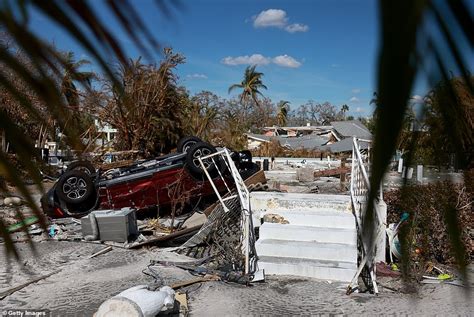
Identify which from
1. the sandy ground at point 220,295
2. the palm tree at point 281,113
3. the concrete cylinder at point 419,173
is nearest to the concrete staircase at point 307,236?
the sandy ground at point 220,295

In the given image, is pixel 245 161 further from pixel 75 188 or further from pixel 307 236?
pixel 307 236

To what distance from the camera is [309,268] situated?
24.1 ft

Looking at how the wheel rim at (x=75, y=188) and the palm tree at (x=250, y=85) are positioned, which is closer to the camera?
the wheel rim at (x=75, y=188)

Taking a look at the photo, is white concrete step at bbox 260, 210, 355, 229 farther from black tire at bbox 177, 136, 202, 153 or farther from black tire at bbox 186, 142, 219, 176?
black tire at bbox 177, 136, 202, 153

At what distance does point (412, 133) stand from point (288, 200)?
845 cm

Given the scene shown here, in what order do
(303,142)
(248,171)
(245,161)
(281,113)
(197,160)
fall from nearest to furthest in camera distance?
(197,160) → (248,171) → (245,161) → (303,142) → (281,113)

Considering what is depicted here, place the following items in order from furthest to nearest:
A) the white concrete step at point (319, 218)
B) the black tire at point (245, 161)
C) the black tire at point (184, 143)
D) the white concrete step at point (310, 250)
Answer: the black tire at point (245, 161)
the black tire at point (184, 143)
the white concrete step at point (319, 218)
the white concrete step at point (310, 250)

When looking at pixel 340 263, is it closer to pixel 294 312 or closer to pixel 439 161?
pixel 294 312

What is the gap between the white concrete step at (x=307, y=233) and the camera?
7992 millimetres

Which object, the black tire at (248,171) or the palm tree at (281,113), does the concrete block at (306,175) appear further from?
the palm tree at (281,113)

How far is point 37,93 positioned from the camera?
0.61 metres

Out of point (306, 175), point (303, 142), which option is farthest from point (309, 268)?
point (303, 142)

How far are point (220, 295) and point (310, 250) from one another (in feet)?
6.11

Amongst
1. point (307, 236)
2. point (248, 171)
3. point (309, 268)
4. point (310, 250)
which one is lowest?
point (309, 268)
